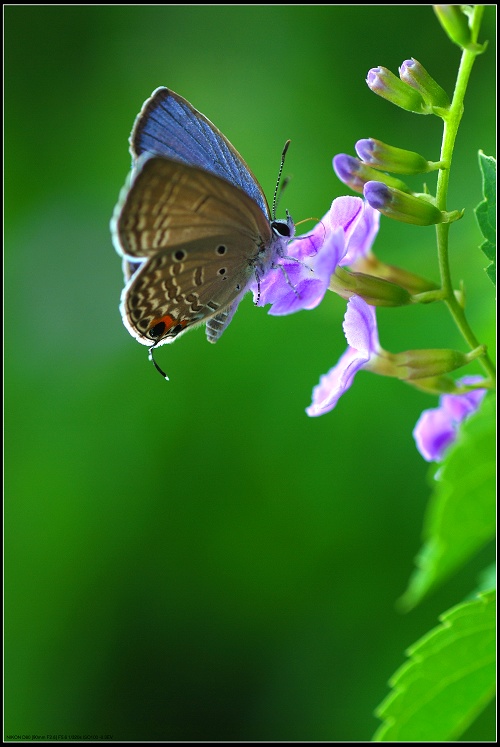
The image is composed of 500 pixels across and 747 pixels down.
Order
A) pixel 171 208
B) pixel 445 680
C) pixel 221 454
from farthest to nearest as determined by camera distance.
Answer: pixel 221 454
pixel 171 208
pixel 445 680

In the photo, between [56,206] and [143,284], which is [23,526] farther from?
[143,284]

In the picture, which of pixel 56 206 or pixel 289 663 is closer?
pixel 289 663

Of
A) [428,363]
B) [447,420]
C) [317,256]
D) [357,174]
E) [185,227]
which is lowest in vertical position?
[447,420]

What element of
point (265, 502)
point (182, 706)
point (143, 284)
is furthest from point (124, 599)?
point (143, 284)

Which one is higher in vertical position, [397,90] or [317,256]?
[397,90]

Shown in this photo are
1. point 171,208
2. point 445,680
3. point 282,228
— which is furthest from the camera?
point 282,228

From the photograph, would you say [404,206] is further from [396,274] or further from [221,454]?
[221,454]

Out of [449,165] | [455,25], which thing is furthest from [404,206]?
[455,25]

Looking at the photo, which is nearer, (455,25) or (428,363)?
(455,25)
